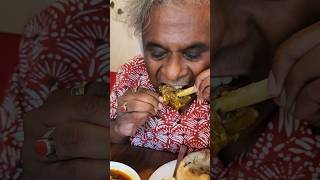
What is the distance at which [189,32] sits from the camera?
5.65 ft

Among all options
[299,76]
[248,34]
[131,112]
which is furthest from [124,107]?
[299,76]

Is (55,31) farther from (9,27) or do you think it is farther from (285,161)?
(285,161)

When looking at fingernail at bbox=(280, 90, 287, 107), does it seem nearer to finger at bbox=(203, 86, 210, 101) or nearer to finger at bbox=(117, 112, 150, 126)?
finger at bbox=(203, 86, 210, 101)

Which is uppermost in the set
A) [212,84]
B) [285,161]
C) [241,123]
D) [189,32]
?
[189,32]

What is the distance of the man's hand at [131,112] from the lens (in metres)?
1.78

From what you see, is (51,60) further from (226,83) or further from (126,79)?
(226,83)

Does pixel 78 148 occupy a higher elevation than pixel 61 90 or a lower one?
lower

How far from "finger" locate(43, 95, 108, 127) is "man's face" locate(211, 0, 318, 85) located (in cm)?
42

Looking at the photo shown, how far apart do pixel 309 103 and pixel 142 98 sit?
1.84 feet

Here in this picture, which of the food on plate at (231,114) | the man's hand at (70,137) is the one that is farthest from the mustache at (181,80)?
the man's hand at (70,137)

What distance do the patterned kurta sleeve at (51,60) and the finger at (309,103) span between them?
2.16 ft

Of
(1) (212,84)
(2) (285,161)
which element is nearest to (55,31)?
(1) (212,84)

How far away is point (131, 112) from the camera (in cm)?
179

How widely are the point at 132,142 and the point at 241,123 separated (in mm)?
383
